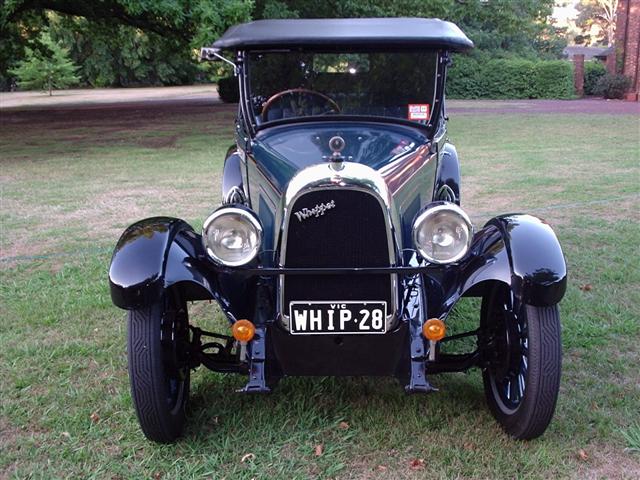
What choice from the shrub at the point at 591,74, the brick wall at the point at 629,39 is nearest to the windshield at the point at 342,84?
the brick wall at the point at 629,39

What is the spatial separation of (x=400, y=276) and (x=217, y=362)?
3.20 feet

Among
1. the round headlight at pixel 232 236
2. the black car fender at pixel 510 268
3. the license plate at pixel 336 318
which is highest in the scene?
the round headlight at pixel 232 236

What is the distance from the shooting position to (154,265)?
2.91m

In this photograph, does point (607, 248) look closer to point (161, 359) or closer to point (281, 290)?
point (281, 290)

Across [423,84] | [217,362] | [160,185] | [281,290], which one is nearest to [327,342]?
[281,290]

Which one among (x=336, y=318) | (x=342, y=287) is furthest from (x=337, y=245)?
(x=336, y=318)

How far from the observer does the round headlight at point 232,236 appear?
9.32 ft

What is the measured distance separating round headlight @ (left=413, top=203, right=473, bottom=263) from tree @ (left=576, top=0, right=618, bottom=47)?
67.9 m

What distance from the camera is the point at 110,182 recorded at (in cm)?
990

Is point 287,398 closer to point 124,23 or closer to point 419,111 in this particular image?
point 419,111

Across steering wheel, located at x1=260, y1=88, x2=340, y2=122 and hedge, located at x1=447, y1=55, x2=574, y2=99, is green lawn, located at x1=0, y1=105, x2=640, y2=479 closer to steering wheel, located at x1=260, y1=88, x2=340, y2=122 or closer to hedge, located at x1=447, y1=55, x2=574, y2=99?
steering wheel, located at x1=260, y1=88, x2=340, y2=122

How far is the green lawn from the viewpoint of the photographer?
2.91 m

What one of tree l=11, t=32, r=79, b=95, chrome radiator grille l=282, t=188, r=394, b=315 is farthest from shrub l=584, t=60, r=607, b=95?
chrome radiator grille l=282, t=188, r=394, b=315

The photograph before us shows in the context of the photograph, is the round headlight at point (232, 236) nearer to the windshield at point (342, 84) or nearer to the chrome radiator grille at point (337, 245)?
the chrome radiator grille at point (337, 245)
